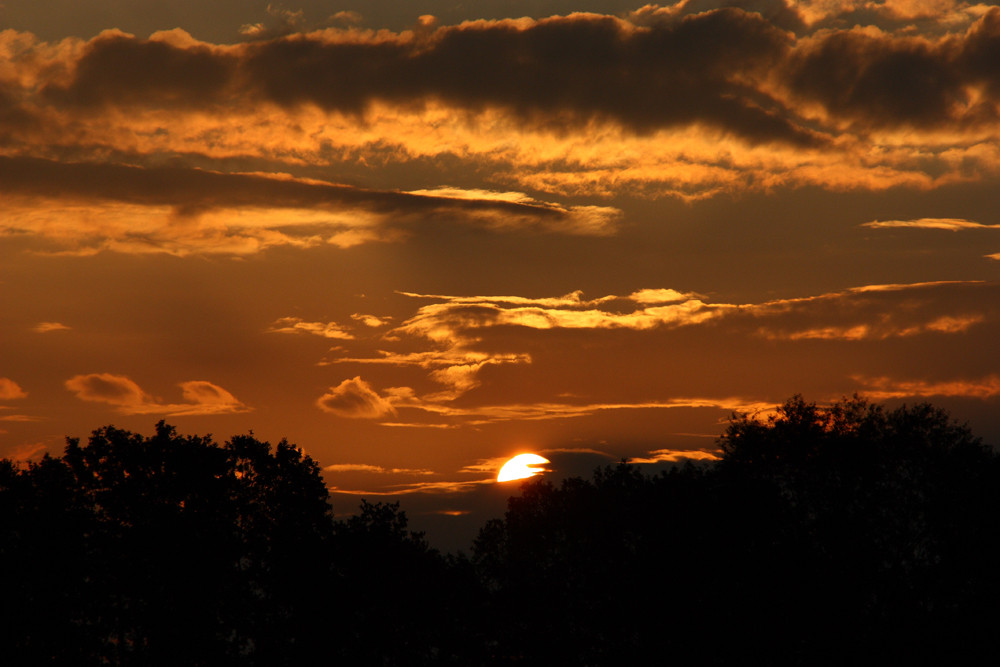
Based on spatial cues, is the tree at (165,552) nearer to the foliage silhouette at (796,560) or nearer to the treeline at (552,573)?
the treeline at (552,573)

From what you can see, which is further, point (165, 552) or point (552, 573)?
point (552, 573)

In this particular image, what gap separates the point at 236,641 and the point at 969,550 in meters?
49.3

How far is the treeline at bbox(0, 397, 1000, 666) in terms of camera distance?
212 feet

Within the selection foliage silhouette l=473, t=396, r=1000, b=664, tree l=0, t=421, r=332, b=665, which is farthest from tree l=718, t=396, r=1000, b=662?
tree l=0, t=421, r=332, b=665

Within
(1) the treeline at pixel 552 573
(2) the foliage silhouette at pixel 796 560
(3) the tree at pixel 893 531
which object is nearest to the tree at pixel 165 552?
(1) the treeline at pixel 552 573

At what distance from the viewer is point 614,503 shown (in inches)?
3061

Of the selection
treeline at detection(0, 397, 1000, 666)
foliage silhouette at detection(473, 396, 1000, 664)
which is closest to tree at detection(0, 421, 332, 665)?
treeline at detection(0, 397, 1000, 666)

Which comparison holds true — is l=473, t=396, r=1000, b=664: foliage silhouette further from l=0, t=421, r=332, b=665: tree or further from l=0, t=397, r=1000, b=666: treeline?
l=0, t=421, r=332, b=665: tree

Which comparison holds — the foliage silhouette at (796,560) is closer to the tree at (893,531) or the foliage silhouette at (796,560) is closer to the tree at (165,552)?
the tree at (893,531)

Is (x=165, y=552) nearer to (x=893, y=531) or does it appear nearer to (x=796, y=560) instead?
(x=796, y=560)

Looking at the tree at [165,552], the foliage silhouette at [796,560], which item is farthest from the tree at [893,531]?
the tree at [165,552]

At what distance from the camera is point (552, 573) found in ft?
257

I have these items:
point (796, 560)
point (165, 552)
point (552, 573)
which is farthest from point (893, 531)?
point (165, 552)

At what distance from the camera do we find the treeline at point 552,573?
6475 centimetres
